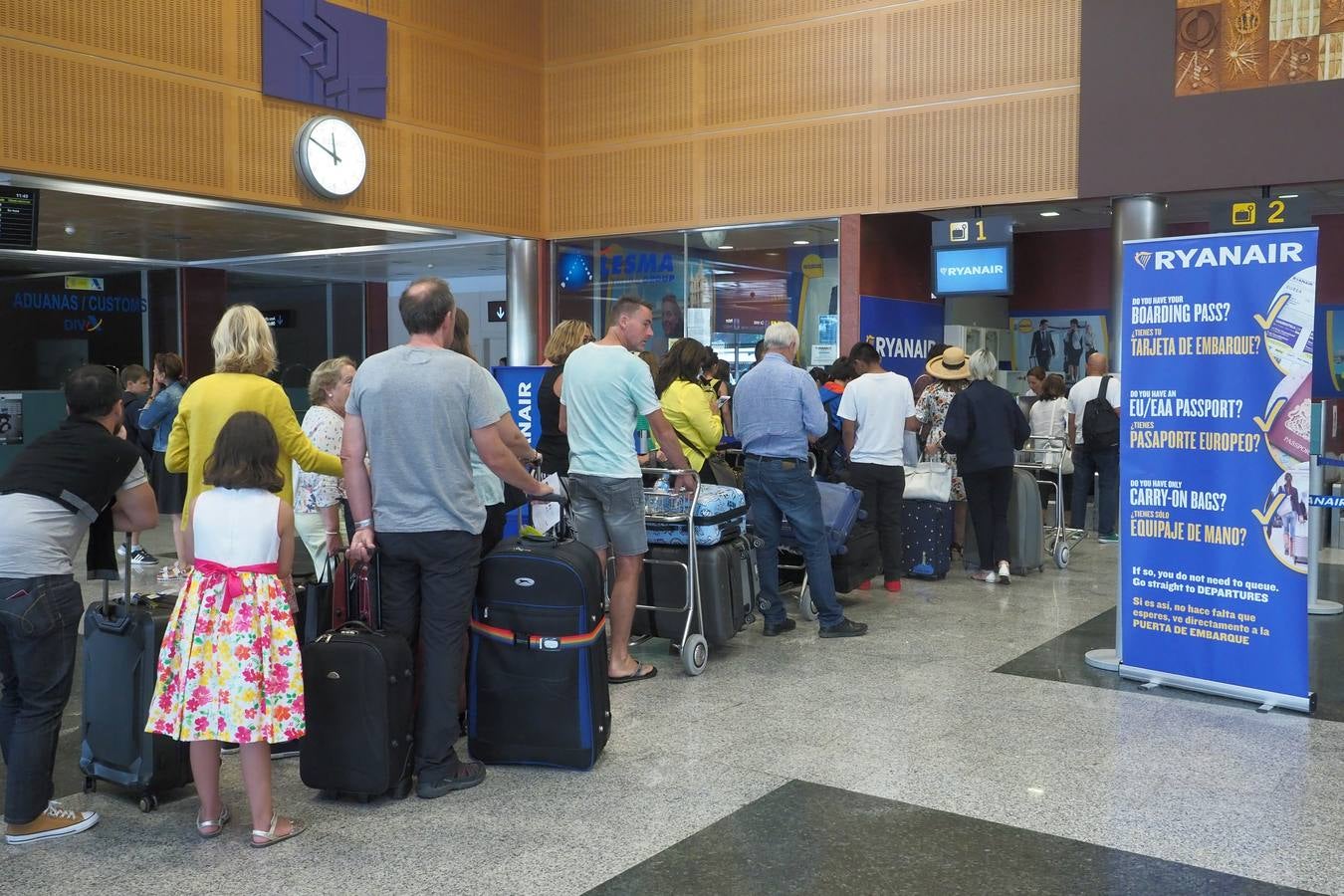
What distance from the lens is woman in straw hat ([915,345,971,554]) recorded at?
8.48 meters

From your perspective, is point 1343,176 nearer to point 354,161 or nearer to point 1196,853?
point 1196,853

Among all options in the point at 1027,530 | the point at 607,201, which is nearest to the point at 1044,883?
the point at 1027,530

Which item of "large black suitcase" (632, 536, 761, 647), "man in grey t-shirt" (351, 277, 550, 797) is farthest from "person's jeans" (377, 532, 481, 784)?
"large black suitcase" (632, 536, 761, 647)

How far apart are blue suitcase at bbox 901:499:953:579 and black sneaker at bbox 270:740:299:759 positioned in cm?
478

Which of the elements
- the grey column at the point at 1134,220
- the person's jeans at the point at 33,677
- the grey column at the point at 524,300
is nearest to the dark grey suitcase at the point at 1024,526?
the grey column at the point at 1134,220

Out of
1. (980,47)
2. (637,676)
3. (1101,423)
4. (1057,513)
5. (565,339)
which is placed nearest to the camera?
(637,676)

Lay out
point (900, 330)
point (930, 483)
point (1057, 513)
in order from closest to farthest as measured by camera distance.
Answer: point (930, 483), point (1057, 513), point (900, 330)

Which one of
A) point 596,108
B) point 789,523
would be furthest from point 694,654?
point 596,108

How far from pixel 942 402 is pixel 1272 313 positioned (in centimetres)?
370

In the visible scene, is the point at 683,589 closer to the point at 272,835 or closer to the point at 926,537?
the point at 272,835

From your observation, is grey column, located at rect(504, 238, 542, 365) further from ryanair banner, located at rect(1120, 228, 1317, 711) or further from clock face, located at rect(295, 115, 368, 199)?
ryanair banner, located at rect(1120, 228, 1317, 711)

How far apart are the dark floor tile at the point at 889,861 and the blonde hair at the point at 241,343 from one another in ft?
7.37

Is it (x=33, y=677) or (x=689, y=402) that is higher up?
(x=689, y=402)

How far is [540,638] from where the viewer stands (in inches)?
165
